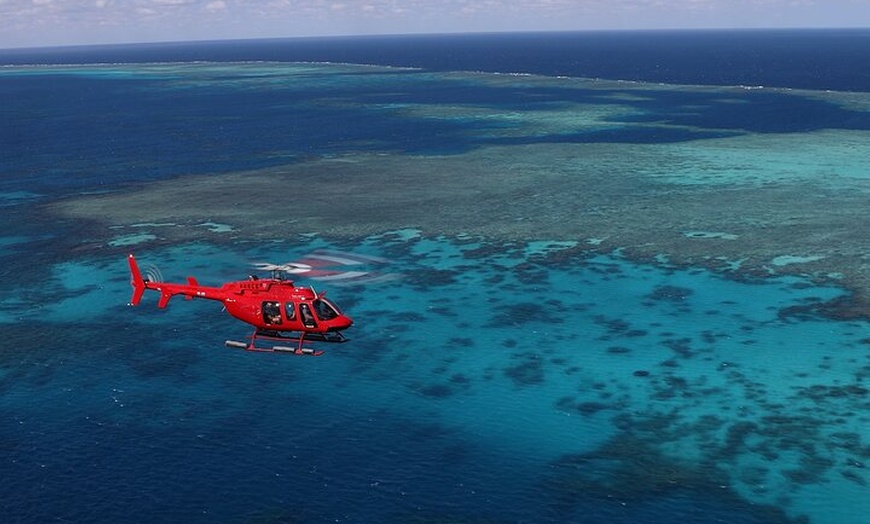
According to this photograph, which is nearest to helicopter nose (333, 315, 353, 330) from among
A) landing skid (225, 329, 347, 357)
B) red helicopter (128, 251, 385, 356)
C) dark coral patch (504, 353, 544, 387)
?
red helicopter (128, 251, 385, 356)

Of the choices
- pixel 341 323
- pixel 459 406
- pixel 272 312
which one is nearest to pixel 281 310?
pixel 272 312

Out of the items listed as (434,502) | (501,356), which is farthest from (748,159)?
(434,502)

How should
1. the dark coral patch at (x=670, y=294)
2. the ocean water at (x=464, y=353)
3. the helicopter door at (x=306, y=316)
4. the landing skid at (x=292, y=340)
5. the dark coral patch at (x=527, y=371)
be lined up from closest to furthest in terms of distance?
the ocean water at (x=464, y=353), the helicopter door at (x=306, y=316), the landing skid at (x=292, y=340), the dark coral patch at (x=527, y=371), the dark coral patch at (x=670, y=294)

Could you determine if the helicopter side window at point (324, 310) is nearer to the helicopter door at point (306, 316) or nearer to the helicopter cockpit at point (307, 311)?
the helicopter cockpit at point (307, 311)

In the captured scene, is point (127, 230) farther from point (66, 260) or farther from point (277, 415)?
point (277, 415)

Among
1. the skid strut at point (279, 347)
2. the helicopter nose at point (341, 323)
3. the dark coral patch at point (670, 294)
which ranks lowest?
the dark coral patch at point (670, 294)

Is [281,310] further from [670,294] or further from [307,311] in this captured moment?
[670,294]

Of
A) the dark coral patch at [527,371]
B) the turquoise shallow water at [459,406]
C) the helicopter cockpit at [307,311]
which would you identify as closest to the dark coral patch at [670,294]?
the turquoise shallow water at [459,406]
